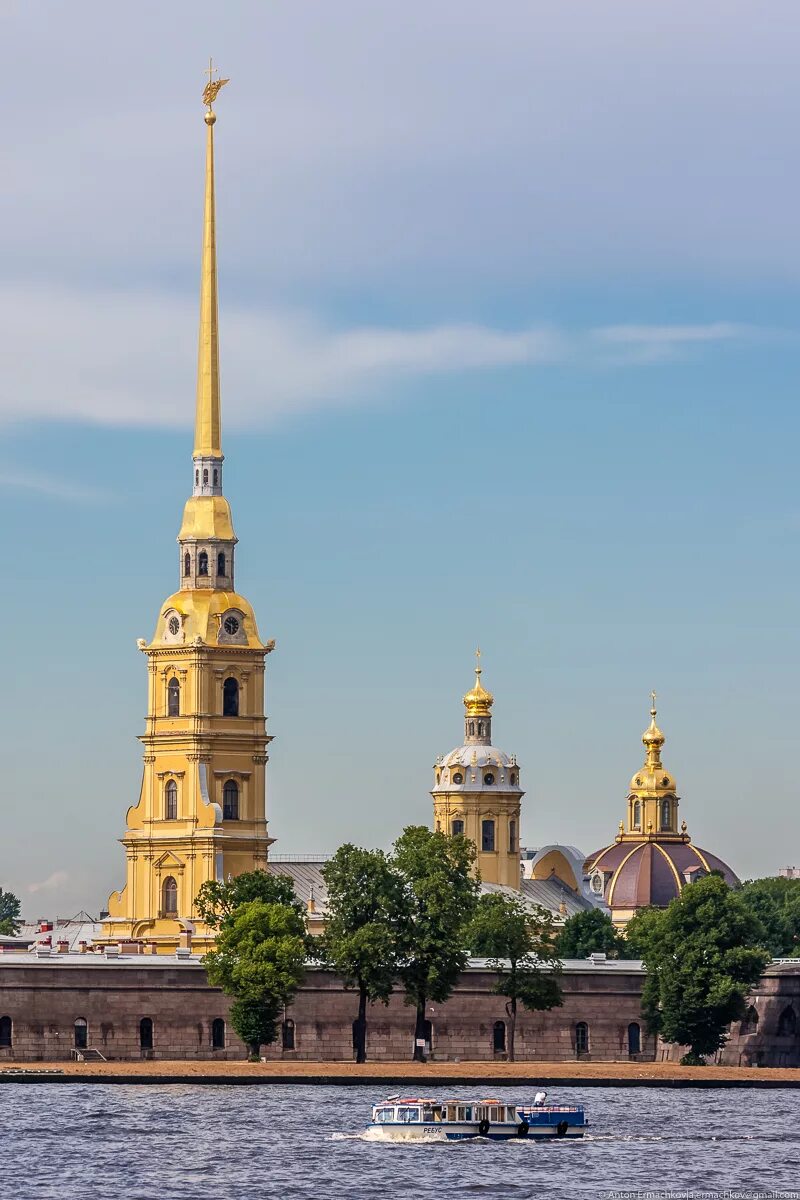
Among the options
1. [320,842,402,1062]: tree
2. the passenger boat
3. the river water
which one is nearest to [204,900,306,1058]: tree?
[320,842,402,1062]: tree

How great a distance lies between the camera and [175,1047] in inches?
4902

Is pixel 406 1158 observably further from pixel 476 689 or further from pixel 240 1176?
pixel 476 689

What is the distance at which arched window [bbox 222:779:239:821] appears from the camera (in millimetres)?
157000

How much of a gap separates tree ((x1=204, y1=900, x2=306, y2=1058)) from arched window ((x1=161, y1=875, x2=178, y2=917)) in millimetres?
33351

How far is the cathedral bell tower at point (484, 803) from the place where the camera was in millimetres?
186625

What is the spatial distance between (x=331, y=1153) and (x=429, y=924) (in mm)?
36449

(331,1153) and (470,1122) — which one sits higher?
(470,1122)

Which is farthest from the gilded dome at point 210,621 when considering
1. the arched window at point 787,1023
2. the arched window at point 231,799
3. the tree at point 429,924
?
the arched window at point 787,1023

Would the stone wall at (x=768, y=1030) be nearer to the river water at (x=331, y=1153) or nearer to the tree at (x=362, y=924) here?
the tree at (x=362, y=924)

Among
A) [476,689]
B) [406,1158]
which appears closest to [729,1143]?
[406,1158]

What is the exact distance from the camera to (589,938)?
164 m

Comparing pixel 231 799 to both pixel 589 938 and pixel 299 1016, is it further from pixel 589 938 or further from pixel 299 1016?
pixel 299 1016

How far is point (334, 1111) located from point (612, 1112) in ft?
29.0

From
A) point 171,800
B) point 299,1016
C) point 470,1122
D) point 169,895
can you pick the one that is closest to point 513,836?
point 171,800
